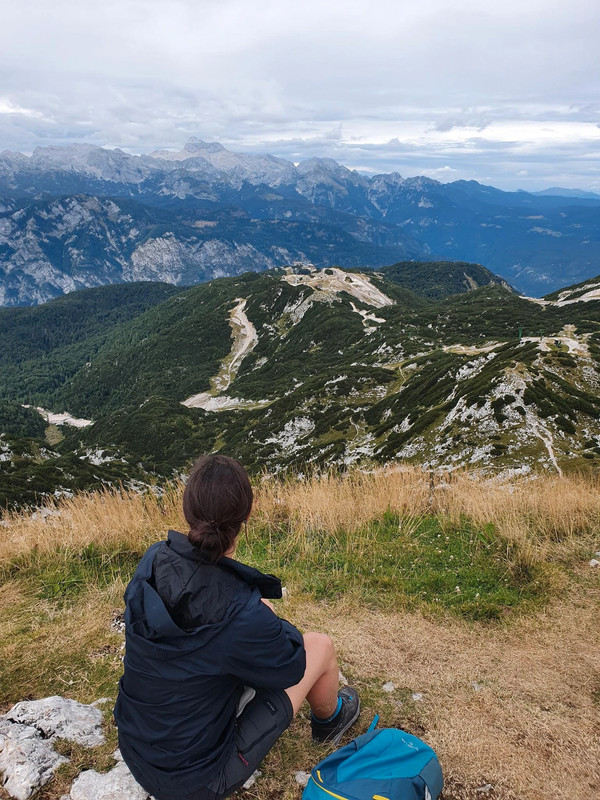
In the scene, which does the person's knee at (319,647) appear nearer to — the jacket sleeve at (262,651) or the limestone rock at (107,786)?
the jacket sleeve at (262,651)

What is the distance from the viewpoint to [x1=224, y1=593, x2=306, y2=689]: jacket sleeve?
322 centimetres

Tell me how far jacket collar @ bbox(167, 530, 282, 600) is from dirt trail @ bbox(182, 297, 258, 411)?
112 metres

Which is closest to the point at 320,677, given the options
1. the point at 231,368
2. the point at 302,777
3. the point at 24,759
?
the point at 302,777

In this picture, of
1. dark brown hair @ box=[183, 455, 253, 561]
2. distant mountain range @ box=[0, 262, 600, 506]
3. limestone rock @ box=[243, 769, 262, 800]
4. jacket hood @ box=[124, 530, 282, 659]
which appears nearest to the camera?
jacket hood @ box=[124, 530, 282, 659]

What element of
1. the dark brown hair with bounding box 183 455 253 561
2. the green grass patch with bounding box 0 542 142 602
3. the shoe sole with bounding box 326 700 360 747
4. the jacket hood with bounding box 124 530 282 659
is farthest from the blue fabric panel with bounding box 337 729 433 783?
the green grass patch with bounding box 0 542 142 602

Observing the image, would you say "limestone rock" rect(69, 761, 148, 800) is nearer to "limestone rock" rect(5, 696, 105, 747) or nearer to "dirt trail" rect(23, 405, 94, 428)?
"limestone rock" rect(5, 696, 105, 747)

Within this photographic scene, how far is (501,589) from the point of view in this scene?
6.85 meters

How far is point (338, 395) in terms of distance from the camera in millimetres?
82500

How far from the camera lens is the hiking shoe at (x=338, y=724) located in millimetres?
4344

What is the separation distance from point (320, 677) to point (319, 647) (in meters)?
0.28

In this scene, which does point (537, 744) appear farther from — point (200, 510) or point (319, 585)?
point (200, 510)

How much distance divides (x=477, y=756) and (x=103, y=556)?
621 centimetres

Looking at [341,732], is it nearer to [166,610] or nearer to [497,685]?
[497,685]

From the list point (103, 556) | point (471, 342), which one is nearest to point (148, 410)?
point (471, 342)
